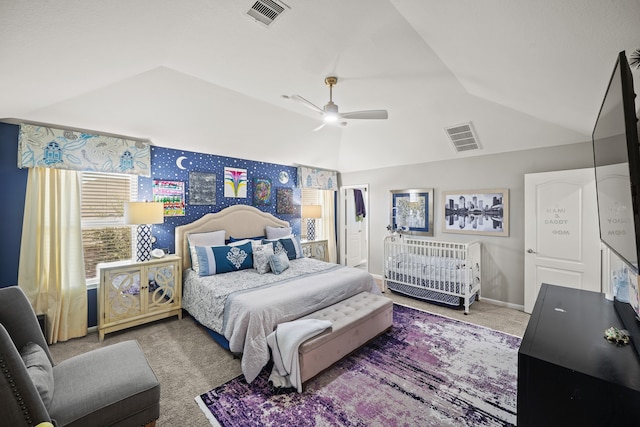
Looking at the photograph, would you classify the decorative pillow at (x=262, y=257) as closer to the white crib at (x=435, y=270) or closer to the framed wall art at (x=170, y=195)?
the framed wall art at (x=170, y=195)

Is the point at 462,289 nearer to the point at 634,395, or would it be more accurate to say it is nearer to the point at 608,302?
the point at 608,302

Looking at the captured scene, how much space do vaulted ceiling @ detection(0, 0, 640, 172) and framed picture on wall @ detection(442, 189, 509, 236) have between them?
2.22ft

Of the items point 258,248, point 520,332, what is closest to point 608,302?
point 520,332

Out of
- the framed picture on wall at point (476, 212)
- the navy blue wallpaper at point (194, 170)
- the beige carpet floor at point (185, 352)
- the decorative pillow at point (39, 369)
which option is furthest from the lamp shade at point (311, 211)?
A: the decorative pillow at point (39, 369)

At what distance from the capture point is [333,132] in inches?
184

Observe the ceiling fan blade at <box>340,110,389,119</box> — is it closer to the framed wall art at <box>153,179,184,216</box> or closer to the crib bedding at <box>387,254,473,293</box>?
the crib bedding at <box>387,254,473,293</box>

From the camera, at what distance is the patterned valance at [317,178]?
5.27 metres

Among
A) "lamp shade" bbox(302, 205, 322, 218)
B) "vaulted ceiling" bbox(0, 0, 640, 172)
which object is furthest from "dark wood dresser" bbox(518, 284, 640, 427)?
"lamp shade" bbox(302, 205, 322, 218)

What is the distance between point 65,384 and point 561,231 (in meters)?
4.88

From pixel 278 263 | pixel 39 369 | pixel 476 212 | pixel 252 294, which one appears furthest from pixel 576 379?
pixel 476 212

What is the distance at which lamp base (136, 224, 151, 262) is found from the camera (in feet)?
11.3

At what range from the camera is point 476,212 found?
407cm

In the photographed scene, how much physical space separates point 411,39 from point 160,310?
390 centimetres

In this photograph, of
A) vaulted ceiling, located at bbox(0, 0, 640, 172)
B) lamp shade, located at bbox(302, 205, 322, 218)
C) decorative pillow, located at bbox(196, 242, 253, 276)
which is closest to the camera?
vaulted ceiling, located at bbox(0, 0, 640, 172)
